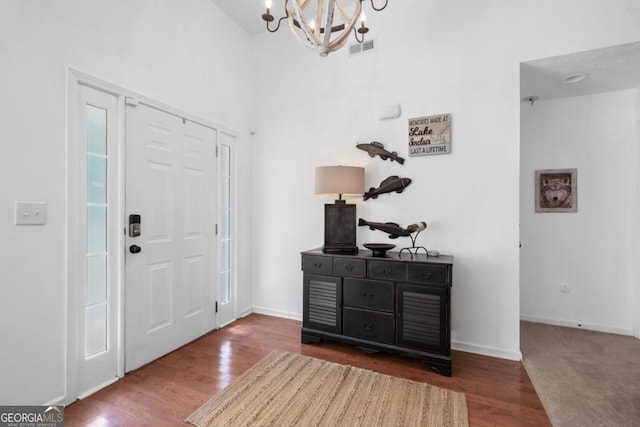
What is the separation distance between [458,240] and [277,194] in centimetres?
204

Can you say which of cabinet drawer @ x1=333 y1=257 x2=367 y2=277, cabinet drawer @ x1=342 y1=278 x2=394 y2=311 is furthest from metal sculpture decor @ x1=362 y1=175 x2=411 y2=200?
cabinet drawer @ x1=342 y1=278 x2=394 y2=311

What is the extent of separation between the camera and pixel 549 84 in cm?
301

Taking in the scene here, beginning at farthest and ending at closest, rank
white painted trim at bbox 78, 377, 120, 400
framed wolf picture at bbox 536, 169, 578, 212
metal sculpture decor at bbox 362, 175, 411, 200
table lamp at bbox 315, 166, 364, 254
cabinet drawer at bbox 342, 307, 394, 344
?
framed wolf picture at bbox 536, 169, 578, 212 < metal sculpture decor at bbox 362, 175, 411, 200 < table lamp at bbox 315, 166, 364, 254 < cabinet drawer at bbox 342, 307, 394, 344 < white painted trim at bbox 78, 377, 120, 400

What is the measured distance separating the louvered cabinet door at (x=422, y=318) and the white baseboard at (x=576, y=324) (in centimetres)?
186

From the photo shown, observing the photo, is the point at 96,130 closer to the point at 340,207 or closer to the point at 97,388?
the point at 97,388

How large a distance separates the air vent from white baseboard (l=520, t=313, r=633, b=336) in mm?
3475

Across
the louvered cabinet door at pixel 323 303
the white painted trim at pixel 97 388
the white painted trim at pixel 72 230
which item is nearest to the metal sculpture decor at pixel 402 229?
the louvered cabinet door at pixel 323 303

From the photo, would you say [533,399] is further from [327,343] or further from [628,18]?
[628,18]

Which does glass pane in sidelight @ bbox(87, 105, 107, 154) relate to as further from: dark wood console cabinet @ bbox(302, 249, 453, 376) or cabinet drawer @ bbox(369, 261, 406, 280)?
cabinet drawer @ bbox(369, 261, 406, 280)

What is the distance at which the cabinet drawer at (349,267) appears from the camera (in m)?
2.65

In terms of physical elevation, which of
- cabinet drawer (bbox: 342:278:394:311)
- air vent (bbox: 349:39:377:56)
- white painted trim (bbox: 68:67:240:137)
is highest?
air vent (bbox: 349:39:377:56)

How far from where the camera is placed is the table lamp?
2.86 meters

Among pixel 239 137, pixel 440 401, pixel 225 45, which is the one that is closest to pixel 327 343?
pixel 440 401

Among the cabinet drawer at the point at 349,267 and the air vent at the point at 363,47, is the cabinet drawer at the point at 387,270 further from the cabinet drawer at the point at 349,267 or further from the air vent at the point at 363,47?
the air vent at the point at 363,47
